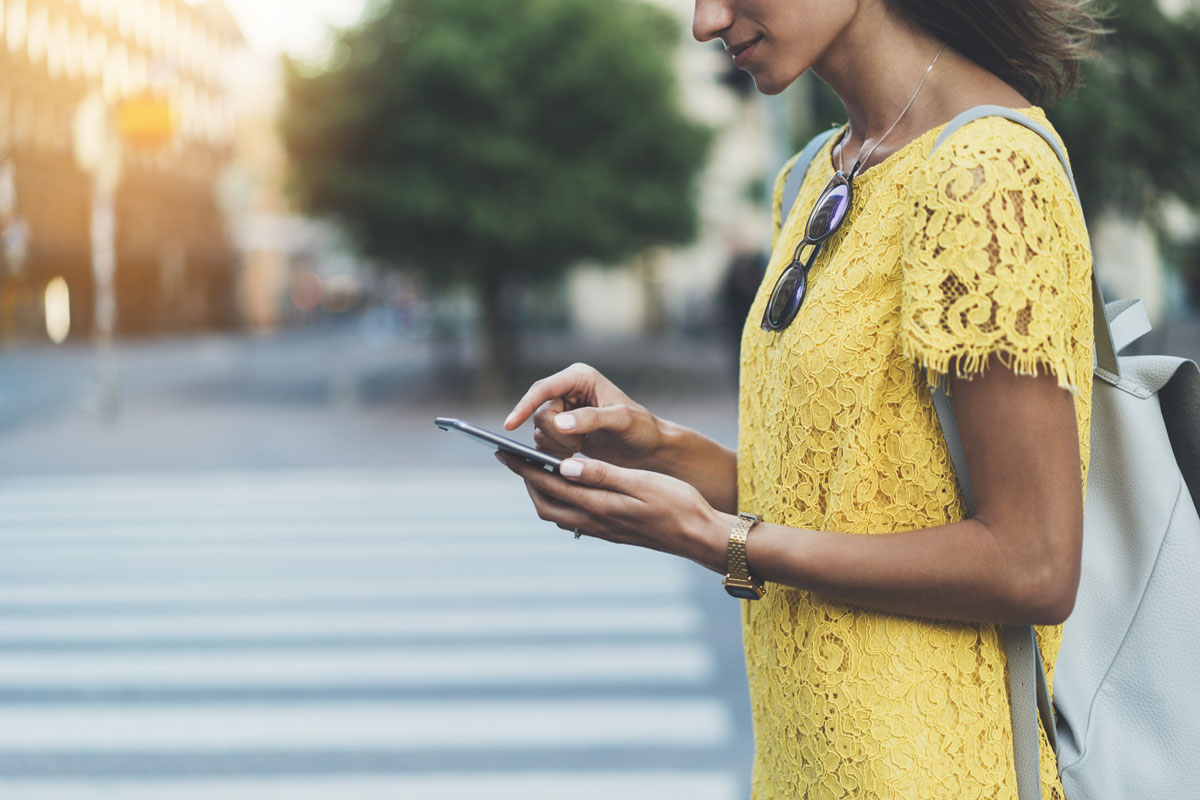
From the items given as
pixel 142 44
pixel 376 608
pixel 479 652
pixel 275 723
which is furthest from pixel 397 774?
pixel 142 44

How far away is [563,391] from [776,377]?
0.30 metres

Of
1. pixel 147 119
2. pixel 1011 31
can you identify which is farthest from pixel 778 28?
pixel 147 119

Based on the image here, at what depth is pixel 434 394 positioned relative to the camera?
66.8 feet

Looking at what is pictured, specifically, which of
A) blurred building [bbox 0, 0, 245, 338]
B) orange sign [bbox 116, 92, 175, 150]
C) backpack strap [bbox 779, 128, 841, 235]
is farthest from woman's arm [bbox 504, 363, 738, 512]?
blurred building [bbox 0, 0, 245, 338]

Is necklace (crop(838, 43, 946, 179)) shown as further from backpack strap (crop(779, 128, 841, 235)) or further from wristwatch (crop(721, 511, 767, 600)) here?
wristwatch (crop(721, 511, 767, 600))

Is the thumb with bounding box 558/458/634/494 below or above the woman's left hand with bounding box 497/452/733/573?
above

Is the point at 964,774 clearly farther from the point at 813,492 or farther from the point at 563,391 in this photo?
the point at 563,391

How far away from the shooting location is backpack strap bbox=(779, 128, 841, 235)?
5.26 ft

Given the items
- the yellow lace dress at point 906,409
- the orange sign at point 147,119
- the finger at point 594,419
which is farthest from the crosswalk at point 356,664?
the orange sign at point 147,119

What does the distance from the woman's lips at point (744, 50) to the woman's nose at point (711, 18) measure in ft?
0.09

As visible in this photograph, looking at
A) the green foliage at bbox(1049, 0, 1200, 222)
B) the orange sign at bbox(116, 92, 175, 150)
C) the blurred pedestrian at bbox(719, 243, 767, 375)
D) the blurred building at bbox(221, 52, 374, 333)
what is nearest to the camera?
the green foliage at bbox(1049, 0, 1200, 222)

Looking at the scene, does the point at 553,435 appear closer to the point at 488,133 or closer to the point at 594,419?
the point at 594,419

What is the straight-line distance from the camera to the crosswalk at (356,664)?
4.29 meters

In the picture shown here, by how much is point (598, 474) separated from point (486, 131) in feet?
52.0
